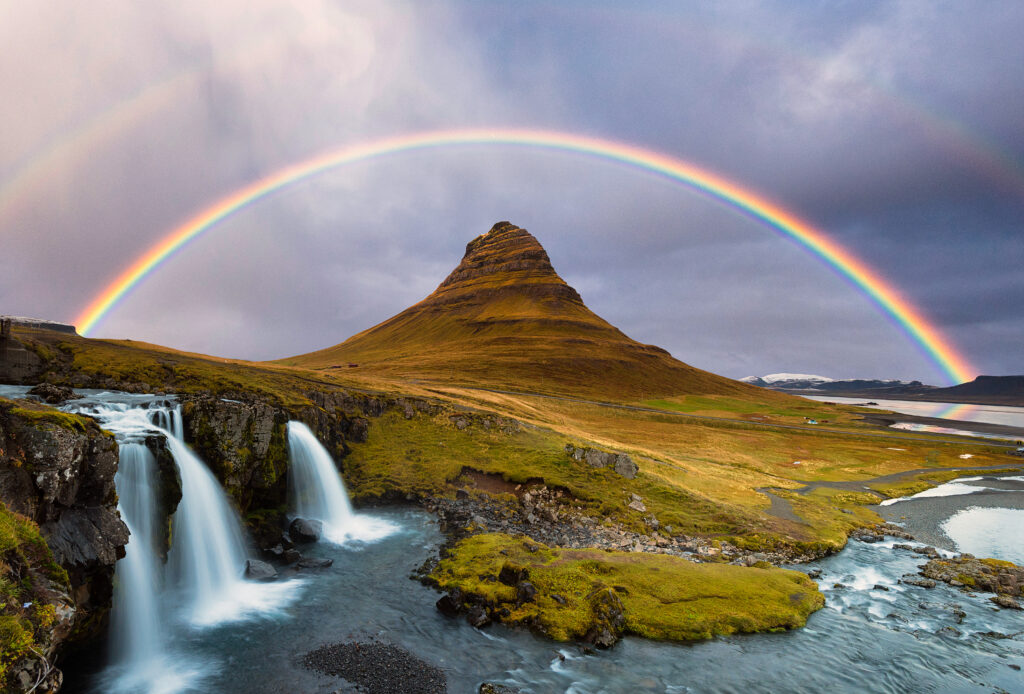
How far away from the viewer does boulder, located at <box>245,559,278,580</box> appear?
2547 cm

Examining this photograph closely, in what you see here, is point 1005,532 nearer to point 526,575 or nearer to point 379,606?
point 526,575

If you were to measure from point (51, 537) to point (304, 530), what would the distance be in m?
16.9

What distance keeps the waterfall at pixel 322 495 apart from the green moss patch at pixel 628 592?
9451 millimetres

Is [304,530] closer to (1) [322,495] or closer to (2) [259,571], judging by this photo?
(2) [259,571]

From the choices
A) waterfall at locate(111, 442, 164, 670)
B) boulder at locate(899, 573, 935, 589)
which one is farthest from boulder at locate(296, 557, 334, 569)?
boulder at locate(899, 573, 935, 589)

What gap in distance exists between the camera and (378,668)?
701 inches

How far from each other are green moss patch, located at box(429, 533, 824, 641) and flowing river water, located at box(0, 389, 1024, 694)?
0.77 meters

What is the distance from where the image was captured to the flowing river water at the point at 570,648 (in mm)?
17281

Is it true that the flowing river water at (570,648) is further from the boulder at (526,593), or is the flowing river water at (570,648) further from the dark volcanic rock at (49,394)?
the dark volcanic rock at (49,394)

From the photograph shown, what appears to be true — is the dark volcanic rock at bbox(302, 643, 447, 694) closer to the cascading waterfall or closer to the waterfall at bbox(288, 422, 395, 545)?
the cascading waterfall

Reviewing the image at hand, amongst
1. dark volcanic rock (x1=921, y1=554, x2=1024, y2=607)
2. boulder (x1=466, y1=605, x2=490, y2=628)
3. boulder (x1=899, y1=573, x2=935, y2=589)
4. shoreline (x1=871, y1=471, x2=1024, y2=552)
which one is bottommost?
shoreline (x1=871, y1=471, x2=1024, y2=552)

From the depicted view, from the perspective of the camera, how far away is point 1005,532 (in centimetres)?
4162

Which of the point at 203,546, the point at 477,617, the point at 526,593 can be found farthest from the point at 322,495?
the point at 526,593

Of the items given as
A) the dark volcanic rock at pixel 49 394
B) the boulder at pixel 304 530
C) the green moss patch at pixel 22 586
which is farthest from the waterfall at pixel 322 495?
the green moss patch at pixel 22 586
